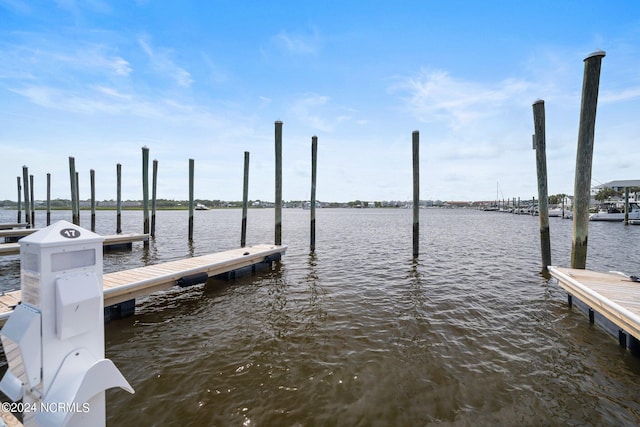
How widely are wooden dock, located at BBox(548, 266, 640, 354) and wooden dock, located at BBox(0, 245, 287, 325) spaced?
32.0 feet

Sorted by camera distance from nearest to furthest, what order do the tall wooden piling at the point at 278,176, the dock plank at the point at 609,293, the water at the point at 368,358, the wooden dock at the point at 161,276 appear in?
the water at the point at 368,358
the dock plank at the point at 609,293
the wooden dock at the point at 161,276
the tall wooden piling at the point at 278,176

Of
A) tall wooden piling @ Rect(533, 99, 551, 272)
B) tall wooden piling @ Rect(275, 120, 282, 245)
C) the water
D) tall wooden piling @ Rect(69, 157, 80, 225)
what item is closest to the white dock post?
the water

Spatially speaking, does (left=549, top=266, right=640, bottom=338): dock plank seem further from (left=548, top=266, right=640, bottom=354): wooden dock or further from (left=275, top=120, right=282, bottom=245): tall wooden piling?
(left=275, top=120, right=282, bottom=245): tall wooden piling

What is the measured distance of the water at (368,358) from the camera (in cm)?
414

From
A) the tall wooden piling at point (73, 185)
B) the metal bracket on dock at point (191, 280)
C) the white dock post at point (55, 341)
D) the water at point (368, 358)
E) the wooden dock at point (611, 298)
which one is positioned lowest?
the water at point (368, 358)

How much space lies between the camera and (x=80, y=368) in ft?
8.18

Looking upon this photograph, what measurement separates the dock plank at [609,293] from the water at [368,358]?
85 cm

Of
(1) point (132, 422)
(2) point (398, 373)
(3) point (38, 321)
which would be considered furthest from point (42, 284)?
(2) point (398, 373)

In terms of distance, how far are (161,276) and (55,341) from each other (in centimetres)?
637

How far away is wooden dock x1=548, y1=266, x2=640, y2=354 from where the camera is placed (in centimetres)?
503

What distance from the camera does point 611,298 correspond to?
18.6 ft

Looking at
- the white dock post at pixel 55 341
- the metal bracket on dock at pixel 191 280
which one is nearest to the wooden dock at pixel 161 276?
the metal bracket on dock at pixel 191 280

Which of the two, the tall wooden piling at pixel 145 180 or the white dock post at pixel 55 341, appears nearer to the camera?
the white dock post at pixel 55 341

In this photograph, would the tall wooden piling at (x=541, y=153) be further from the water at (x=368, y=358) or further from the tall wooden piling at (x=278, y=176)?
the tall wooden piling at (x=278, y=176)
